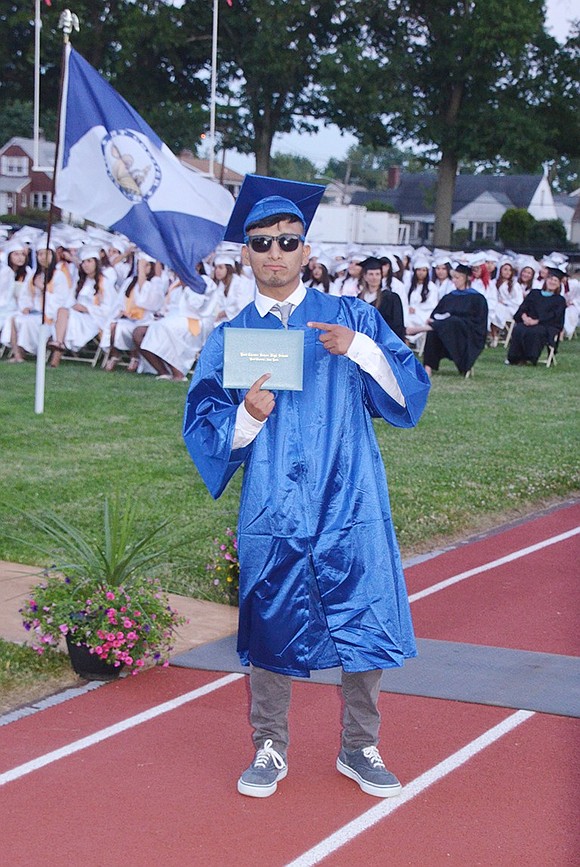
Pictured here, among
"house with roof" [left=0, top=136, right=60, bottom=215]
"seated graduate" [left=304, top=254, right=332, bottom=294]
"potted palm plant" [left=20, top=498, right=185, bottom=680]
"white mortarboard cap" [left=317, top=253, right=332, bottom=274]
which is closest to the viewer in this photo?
"potted palm plant" [left=20, top=498, right=185, bottom=680]

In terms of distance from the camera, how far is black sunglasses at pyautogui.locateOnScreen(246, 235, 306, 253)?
14.8 ft

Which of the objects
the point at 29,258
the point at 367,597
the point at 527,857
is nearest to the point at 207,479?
the point at 367,597

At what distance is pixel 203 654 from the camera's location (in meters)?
6.38

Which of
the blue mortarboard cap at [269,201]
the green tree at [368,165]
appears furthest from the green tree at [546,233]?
the green tree at [368,165]

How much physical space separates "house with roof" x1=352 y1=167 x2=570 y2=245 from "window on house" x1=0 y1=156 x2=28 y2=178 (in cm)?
2540

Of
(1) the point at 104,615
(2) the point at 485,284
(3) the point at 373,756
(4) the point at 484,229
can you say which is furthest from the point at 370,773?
(4) the point at 484,229

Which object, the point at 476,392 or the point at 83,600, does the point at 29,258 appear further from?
the point at 83,600

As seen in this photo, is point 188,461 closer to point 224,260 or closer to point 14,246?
point 224,260

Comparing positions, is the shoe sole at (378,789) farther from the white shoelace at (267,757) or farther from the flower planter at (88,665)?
the flower planter at (88,665)

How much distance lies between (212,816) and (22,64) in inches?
1928

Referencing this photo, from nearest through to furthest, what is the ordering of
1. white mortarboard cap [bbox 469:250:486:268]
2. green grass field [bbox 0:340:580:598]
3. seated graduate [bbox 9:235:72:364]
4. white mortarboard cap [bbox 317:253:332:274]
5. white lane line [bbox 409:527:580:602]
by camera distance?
white lane line [bbox 409:527:580:602] < green grass field [bbox 0:340:580:598] < seated graduate [bbox 9:235:72:364] < white mortarboard cap [bbox 317:253:332:274] < white mortarboard cap [bbox 469:250:486:268]

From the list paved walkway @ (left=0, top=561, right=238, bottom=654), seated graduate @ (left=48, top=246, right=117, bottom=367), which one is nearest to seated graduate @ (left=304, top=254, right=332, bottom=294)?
seated graduate @ (left=48, top=246, right=117, bottom=367)

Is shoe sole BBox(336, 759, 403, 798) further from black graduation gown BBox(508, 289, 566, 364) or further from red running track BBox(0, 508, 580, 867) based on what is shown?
black graduation gown BBox(508, 289, 566, 364)

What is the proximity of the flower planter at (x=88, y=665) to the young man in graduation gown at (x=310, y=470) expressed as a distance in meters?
1.50
